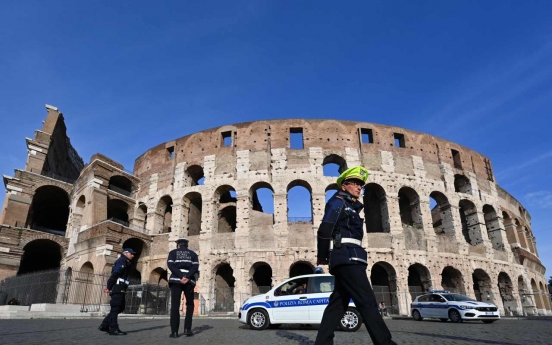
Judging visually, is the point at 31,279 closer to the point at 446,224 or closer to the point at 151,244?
the point at 151,244

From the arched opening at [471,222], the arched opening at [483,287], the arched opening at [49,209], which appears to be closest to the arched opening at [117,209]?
the arched opening at [49,209]

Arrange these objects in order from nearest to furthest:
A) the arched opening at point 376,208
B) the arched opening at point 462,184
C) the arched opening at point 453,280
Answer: the arched opening at point 453,280, the arched opening at point 376,208, the arched opening at point 462,184

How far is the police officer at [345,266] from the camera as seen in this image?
3.17 m

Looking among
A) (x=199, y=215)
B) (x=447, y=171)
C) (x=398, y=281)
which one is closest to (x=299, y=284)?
(x=398, y=281)

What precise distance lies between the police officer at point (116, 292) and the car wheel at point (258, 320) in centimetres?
334

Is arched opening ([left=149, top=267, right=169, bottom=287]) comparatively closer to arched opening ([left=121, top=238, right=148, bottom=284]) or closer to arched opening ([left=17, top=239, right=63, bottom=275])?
arched opening ([left=121, top=238, right=148, bottom=284])

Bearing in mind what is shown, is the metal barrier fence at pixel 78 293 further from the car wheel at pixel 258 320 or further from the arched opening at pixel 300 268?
the car wheel at pixel 258 320

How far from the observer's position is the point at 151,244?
22.9 metres

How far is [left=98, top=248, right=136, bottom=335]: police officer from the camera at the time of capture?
252 inches

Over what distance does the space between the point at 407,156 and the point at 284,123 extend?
8.46 metres

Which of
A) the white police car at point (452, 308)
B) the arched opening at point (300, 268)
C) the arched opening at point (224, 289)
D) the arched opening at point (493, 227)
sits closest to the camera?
the white police car at point (452, 308)

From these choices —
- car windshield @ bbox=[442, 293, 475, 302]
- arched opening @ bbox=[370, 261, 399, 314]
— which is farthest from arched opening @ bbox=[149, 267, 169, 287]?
car windshield @ bbox=[442, 293, 475, 302]

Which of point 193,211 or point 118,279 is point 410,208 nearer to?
point 193,211

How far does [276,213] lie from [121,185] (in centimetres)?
1323
